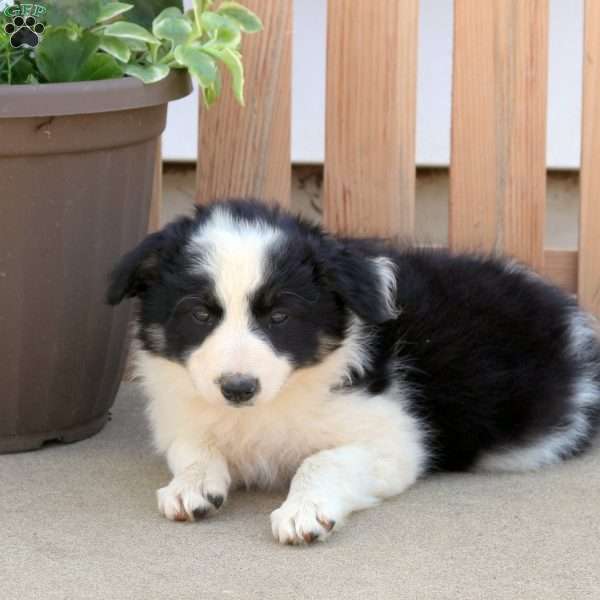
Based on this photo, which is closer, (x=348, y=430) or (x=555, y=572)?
(x=555, y=572)

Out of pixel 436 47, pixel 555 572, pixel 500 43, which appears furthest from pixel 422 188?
pixel 555 572

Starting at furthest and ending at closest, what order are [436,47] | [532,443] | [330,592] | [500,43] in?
[436,47]
[500,43]
[532,443]
[330,592]

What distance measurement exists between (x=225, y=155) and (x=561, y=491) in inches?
66.7

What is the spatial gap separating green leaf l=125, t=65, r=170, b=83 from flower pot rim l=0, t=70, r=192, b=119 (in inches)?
0.8

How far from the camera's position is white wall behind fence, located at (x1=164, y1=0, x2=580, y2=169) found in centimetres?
624

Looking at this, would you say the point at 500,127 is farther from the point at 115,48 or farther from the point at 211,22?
the point at 115,48

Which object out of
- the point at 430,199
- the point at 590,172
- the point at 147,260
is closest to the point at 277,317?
the point at 147,260

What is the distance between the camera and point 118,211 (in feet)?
13.7

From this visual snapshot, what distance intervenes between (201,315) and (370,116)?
148 cm

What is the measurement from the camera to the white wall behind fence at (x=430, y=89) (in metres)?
6.24

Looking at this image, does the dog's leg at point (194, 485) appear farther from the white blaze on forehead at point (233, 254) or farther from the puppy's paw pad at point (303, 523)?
the white blaze on forehead at point (233, 254)

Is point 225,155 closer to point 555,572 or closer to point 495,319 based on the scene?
point 495,319

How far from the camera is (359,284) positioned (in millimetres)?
3670

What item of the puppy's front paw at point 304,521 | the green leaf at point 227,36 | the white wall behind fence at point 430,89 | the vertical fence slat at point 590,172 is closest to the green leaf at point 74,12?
the green leaf at point 227,36
